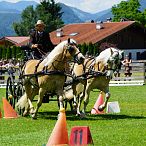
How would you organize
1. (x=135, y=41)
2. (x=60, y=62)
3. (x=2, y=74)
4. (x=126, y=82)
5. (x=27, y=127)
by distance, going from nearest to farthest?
(x=27, y=127), (x=60, y=62), (x=126, y=82), (x=2, y=74), (x=135, y=41)

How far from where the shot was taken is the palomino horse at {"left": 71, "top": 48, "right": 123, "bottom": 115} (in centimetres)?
1478

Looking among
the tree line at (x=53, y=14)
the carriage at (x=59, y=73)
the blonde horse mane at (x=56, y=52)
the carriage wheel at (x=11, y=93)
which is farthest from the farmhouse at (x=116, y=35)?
the blonde horse mane at (x=56, y=52)

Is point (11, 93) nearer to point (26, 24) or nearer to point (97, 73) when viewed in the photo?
point (97, 73)

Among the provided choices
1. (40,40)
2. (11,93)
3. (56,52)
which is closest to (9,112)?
(40,40)

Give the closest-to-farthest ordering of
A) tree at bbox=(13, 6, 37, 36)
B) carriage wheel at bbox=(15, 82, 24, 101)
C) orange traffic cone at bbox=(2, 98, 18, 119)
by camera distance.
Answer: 1. orange traffic cone at bbox=(2, 98, 18, 119)
2. carriage wheel at bbox=(15, 82, 24, 101)
3. tree at bbox=(13, 6, 37, 36)

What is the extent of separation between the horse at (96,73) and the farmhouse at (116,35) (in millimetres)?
49606

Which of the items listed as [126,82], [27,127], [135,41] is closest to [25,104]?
[27,127]

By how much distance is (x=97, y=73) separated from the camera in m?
15.1

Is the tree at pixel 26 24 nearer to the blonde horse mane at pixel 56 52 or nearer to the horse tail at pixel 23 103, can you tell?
the horse tail at pixel 23 103

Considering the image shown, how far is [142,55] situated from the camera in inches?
2849

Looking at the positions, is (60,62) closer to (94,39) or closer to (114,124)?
(114,124)

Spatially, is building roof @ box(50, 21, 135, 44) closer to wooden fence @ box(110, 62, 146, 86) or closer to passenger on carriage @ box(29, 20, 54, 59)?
wooden fence @ box(110, 62, 146, 86)

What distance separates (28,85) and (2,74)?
20.9m

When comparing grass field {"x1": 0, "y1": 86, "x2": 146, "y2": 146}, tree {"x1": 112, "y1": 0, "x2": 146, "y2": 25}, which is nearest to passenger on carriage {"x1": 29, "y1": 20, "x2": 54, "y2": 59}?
grass field {"x1": 0, "y1": 86, "x2": 146, "y2": 146}
